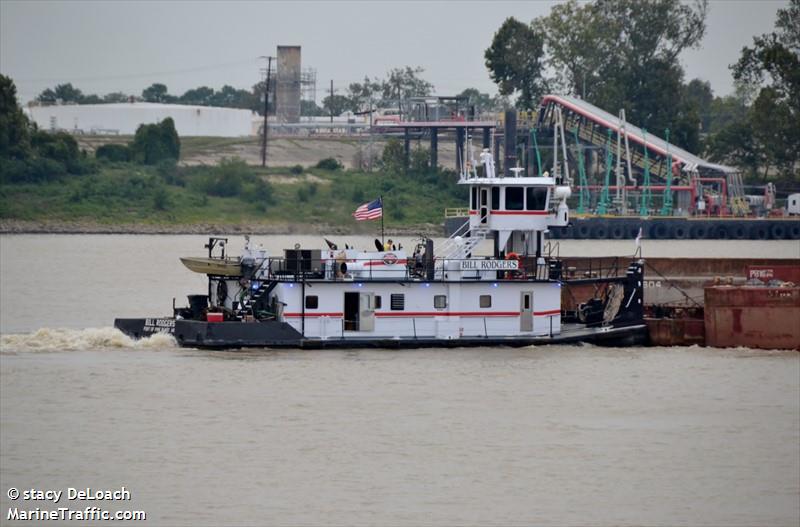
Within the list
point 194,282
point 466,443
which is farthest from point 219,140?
point 466,443

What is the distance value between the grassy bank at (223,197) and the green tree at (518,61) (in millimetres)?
14875

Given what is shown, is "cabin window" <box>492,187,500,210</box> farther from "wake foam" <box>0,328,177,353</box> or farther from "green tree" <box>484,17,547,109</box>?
"green tree" <box>484,17,547,109</box>

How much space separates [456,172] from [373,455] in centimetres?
7978

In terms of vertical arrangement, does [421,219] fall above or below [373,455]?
above

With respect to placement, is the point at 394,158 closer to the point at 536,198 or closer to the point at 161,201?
the point at 161,201

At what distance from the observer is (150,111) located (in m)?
140

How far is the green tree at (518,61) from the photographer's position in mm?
117938

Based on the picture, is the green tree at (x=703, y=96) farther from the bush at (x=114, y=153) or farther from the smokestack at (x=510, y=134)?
the bush at (x=114, y=153)

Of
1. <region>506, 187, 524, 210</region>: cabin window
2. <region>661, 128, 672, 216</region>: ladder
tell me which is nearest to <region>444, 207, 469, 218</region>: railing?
<region>506, 187, 524, 210</region>: cabin window

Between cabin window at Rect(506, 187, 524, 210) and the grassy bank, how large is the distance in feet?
178

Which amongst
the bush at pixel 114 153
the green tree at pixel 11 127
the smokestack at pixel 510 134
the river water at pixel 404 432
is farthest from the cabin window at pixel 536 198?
the bush at pixel 114 153

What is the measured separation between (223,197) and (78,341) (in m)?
62.9

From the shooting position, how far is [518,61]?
387 ft

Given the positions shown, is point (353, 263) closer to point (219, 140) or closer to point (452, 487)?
point (452, 487)
